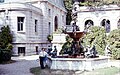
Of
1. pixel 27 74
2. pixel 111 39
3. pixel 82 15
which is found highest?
pixel 82 15

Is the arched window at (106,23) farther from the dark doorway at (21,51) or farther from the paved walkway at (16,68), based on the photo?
the paved walkway at (16,68)

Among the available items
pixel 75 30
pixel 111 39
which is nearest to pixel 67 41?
pixel 111 39

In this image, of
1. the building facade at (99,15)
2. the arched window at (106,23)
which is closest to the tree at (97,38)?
the building facade at (99,15)

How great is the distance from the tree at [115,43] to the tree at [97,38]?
883mm

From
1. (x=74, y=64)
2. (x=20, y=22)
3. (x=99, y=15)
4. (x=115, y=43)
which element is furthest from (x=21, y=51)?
(x=74, y=64)

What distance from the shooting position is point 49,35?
1548 inches

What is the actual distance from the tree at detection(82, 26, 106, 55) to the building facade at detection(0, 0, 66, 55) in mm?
8807

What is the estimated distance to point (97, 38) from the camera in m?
25.3

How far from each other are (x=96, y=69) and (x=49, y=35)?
22.4 metres

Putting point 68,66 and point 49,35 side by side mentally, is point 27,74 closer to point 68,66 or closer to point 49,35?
point 68,66

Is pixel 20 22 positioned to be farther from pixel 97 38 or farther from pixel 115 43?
pixel 115 43

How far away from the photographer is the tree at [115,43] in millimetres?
21780

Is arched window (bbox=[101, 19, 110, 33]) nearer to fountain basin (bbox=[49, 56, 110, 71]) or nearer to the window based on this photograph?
the window

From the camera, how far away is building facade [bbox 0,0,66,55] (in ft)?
104
